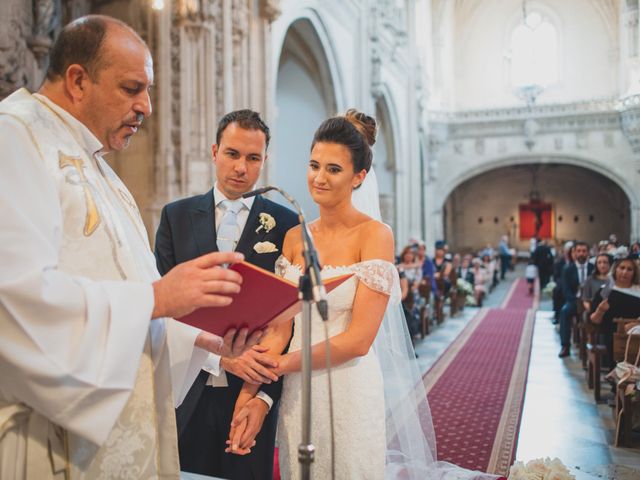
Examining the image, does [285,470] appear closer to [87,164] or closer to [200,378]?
[200,378]

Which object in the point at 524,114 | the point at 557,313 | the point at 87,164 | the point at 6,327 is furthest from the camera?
the point at 524,114

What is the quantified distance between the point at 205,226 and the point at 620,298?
14.6ft

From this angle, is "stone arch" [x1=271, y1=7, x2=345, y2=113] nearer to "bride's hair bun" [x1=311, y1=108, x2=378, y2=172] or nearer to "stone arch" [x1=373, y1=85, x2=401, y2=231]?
"stone arch" [x1=373, y1=85, x2=401, y2=231]

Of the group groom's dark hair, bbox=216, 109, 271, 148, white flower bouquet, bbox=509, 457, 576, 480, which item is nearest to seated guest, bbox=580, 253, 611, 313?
white flower bouquet, bbox=509, 457, 576, 480

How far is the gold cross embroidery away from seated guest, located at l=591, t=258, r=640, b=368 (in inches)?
187

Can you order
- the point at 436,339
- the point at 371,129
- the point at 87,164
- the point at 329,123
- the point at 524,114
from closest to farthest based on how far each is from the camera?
the point at 87,164 < the point at 329,123 < the point at 371,129 < the point at 436,339 < the point at 524,114

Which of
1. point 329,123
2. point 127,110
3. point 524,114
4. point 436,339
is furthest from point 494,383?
point 524,114

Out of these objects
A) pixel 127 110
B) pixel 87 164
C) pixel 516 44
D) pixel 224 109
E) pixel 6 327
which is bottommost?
pixel 6 327

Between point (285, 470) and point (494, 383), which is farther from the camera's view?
point (494, 383)

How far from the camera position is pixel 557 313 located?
10023 mm

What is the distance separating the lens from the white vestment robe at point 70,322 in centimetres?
117

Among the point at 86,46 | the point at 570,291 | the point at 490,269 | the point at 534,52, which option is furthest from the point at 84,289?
the point at 534,52

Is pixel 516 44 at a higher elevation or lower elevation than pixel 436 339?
higher

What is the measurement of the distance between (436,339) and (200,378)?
23.7 ft
